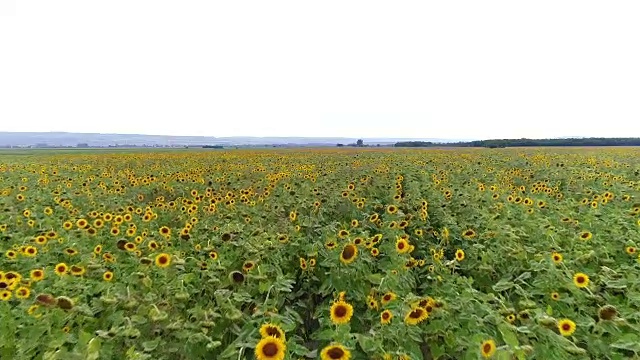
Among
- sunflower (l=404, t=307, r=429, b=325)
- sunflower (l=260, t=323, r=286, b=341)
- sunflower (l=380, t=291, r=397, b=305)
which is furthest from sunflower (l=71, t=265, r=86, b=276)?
sunflower (l=404, t=307, r=429, b=325)

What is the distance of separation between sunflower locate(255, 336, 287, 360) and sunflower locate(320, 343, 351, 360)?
0.22 m

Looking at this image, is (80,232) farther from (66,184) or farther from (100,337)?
(66,184)

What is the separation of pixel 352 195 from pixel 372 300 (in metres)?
4.37

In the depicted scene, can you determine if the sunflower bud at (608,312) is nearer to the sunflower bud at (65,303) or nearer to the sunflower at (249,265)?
the sunflower at (249,265)

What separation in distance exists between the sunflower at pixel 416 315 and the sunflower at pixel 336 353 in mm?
458

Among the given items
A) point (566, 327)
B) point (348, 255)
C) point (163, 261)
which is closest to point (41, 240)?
point (163, 261)

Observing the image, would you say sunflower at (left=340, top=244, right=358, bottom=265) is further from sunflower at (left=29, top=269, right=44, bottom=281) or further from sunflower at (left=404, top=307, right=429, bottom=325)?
sunflower at (left=29, top=269, right=44, bottom=281)

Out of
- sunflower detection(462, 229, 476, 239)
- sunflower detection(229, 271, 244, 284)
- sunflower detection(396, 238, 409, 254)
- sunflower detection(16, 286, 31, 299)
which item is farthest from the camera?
sunflower detection(462, 229, 476, 239)

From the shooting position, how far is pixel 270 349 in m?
2.07

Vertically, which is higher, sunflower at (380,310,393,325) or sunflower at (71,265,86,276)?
sunflower at (380,310,393,325)

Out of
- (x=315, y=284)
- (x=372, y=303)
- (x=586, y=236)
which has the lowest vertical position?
(x=315, y=284)

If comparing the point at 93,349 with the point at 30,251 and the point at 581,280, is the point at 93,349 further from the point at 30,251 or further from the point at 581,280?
the point at 581,280

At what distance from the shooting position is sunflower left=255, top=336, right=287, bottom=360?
2.04m

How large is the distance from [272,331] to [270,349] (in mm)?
146
